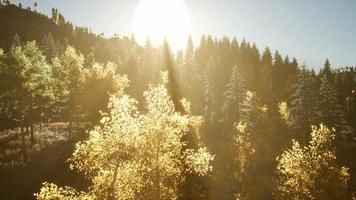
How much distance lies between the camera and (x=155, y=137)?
62.8 ft

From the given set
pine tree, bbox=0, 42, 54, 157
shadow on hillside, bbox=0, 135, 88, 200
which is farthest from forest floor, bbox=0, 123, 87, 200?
pine tree, bbox=0, 42, 54, 157

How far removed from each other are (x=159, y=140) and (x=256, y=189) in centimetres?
3934

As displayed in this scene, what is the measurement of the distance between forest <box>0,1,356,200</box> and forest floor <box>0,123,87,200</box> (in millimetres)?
115

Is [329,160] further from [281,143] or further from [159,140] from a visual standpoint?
[281,143]

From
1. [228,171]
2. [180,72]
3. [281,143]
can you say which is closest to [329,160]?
[228,171]

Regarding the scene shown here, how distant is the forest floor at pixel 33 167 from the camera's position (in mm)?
38344

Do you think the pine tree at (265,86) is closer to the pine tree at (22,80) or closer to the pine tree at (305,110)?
the pine tree at (305,110)

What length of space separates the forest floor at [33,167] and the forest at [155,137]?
11 centimetres

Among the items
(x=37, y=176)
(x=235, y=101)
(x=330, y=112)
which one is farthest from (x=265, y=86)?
(x=37, y=176)

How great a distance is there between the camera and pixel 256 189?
179 ft

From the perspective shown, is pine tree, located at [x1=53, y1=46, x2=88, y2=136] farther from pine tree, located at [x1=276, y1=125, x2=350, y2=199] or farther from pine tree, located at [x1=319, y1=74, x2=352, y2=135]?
pine tree, located at [x1=319, y1=74, x2=352, y2=135]

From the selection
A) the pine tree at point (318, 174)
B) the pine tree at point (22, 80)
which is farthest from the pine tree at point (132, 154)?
the pine tree at point (22, 80)

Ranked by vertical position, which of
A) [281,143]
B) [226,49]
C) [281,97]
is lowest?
[281,143]

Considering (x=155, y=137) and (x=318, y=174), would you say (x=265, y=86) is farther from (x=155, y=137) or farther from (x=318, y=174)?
(x=155, y=137)
